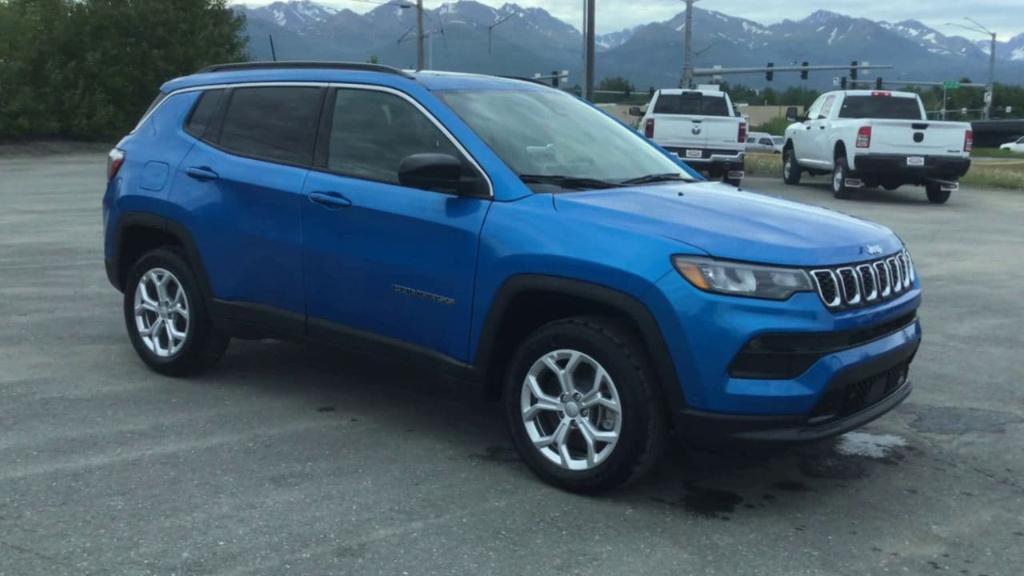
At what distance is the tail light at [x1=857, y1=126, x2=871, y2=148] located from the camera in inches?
742

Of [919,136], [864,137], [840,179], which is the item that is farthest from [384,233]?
[840,179]

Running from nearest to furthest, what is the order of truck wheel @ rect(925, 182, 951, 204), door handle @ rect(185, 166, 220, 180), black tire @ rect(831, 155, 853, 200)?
door handle @ rect(185, 166, 220, 180) < truck wheel @ rect(925, 182, 951, 204) < black tire @ rect(831, 155, 853, 200)

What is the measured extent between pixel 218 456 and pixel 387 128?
1.74m

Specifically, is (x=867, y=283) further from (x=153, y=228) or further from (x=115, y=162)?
(x=115, y=162)

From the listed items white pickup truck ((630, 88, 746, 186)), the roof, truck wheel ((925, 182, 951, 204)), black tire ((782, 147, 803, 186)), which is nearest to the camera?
the roof

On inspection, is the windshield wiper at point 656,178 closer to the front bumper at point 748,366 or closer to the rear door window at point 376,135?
the rear door window at point 376,135

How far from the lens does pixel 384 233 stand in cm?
518

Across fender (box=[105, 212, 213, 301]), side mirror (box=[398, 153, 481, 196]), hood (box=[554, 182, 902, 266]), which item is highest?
side mirror (box=[398, 153, 481, 196])

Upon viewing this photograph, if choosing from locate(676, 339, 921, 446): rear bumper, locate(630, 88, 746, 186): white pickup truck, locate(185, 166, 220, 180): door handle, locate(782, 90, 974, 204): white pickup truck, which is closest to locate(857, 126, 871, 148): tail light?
locate(782, 90, 974, 204): white pickup truck

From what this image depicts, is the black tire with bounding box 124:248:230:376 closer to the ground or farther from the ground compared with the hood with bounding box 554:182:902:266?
closer to the ground

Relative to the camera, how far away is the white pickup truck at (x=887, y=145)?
18812 mm

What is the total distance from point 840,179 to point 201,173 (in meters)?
15.9

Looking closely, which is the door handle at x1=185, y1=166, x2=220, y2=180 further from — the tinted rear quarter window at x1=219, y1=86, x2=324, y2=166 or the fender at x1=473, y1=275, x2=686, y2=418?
the fender at x1=473, y1=275, x2=686, y2=418

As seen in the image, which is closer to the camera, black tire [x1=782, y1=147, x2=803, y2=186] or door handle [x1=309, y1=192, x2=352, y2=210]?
door handle [x1=309, y1=192, x2=352, y2=210]
